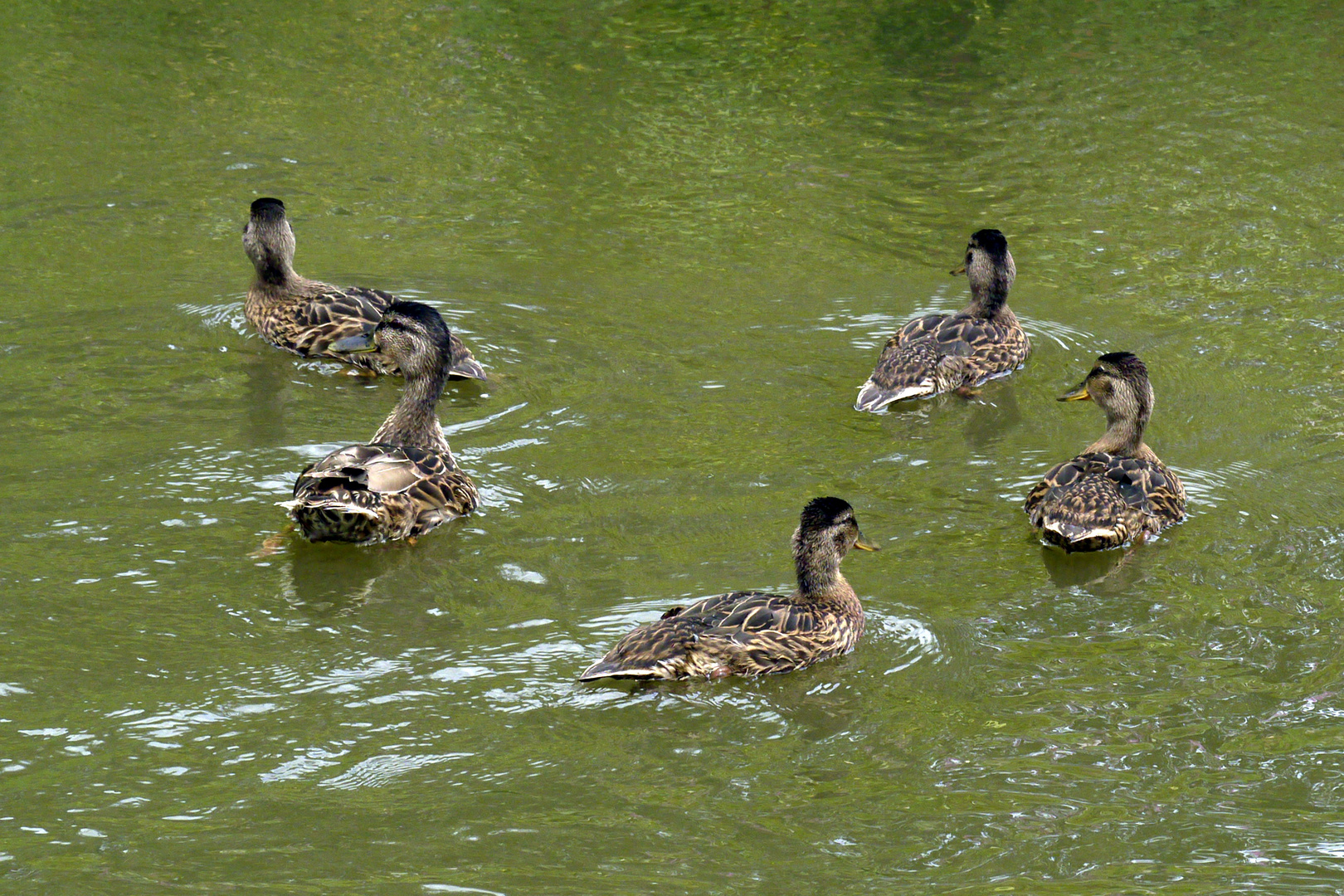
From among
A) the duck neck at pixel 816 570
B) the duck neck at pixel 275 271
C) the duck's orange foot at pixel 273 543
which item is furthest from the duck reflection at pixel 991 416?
the duck neck at pixel 275 271

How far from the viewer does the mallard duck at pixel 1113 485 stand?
835cm

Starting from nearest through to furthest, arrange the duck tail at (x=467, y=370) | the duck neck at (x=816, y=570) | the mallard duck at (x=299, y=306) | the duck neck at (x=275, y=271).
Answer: the duck neck at (x=816, y=570) → the duck tail at (x=467, y=370) → the mallard duck at (x=299, y=306) → the duck neck at (x=275, y=271)

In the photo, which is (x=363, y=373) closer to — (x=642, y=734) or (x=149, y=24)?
(x=642, y=734)

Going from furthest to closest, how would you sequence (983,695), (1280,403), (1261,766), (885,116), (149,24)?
(149,24)
(885,116)
(1280,403)
(983,695)
(1261,766)

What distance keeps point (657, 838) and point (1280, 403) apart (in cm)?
604

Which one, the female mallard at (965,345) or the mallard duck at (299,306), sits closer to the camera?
the female mallard at (965,345)

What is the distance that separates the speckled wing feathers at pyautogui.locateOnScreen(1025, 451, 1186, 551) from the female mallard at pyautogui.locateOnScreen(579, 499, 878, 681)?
1233 millimetres

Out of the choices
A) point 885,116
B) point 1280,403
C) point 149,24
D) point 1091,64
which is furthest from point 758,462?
point 149,24

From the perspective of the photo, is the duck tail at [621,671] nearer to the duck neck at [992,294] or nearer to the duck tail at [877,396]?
the duck tail at [877,396]

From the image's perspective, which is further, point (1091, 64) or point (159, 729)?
point (1091, 64)

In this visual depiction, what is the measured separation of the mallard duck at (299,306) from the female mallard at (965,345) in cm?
275

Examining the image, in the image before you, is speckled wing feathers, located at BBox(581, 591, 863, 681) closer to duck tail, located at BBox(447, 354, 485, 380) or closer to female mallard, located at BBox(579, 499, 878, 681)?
female mallard, located at BBox(579, 499, 878, 681)

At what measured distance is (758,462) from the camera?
369 inches

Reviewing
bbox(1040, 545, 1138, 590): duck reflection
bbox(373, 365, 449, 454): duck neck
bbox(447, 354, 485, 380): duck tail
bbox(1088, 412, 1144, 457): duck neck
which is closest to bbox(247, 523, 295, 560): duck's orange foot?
bbox(373, 365, 449, 454): duck neck
